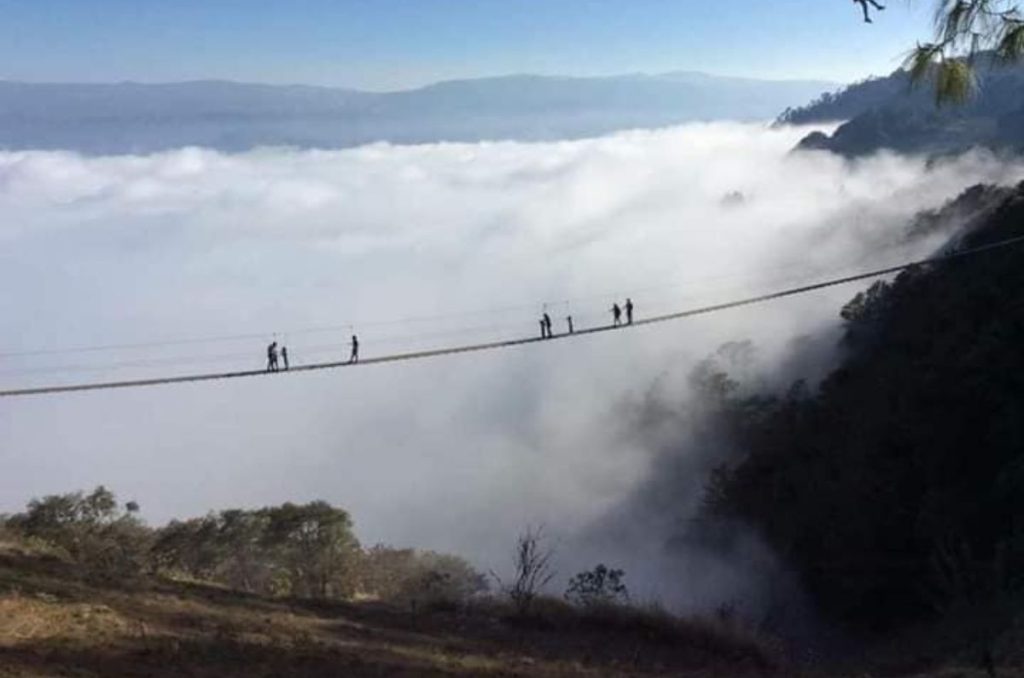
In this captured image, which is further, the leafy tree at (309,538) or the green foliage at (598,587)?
the leafy tree at (309,538)

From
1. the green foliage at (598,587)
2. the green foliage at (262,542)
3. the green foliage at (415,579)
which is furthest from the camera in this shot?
the green foliage at (262,542)

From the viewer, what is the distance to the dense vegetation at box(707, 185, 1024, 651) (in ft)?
62.1

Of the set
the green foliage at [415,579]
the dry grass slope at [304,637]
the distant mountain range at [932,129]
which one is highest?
the distant mountain range at [932,129]

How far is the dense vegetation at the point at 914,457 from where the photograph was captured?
1894 cm

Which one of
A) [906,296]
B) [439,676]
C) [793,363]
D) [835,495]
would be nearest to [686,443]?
[793,363]

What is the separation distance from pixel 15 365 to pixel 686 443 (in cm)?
15585

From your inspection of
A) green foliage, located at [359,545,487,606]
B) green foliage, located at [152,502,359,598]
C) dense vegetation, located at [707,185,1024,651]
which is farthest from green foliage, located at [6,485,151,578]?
dense vegetation, located at [707,185,1024,651]

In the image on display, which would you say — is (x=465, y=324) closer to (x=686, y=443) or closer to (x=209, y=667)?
(x=686, y=443)

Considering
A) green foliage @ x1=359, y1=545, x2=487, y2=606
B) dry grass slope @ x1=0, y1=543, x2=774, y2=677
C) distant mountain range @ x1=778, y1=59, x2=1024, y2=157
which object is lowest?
green foliage @ x1=359, y1=545, x2=487, y2=606

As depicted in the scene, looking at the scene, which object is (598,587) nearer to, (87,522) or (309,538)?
(309,538)

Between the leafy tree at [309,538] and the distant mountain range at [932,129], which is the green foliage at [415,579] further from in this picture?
the distant mountain range at [932,129]

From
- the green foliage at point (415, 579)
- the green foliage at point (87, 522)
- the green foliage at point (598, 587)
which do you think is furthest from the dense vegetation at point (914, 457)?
the green foliage at point (87, 522)

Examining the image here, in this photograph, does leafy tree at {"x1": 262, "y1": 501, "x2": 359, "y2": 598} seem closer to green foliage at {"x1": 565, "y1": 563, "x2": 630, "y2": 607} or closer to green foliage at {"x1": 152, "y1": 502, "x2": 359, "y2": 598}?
green foliage at {"x1": 152, "y1": 502, "x2": 359, "y2": 598}

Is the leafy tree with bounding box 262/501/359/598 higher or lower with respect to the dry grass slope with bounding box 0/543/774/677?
lower
